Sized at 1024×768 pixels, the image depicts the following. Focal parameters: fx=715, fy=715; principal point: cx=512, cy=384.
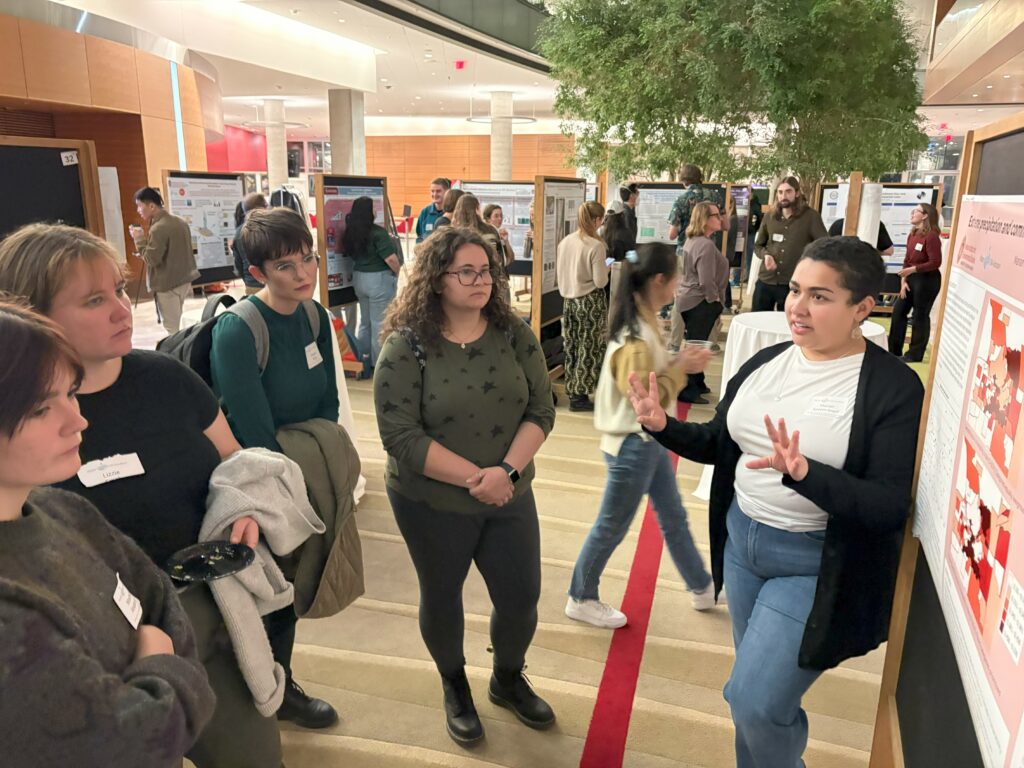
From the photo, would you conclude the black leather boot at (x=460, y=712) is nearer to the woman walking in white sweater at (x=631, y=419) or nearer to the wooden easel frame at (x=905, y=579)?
the woman walking in white sweater at (x=631, y=419)

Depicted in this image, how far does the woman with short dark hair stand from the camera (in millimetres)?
5793

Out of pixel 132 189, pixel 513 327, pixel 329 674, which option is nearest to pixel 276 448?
pixel 513 327

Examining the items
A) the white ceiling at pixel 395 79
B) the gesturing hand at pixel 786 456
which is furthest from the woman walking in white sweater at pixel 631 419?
the white ceiling at pixel 395 79

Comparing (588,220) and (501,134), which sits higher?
(501,134)

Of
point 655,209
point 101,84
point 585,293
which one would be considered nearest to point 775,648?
point 585,293

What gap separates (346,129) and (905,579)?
57.0 feet

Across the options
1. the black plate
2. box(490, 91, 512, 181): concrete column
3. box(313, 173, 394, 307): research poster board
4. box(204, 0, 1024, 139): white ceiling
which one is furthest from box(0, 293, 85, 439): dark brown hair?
box(490, 91, 512, 181): concrete column

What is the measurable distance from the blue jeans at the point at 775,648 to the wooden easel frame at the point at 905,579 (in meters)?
0.19

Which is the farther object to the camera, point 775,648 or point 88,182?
point 88,182

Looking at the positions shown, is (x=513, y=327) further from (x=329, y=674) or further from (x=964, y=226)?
(x=329, y=674)

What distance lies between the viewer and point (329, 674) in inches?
103

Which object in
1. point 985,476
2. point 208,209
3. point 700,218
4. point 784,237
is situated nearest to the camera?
point 985,476

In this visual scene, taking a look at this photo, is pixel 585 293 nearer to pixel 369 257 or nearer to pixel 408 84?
pixel 369 257

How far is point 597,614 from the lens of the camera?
288cm
